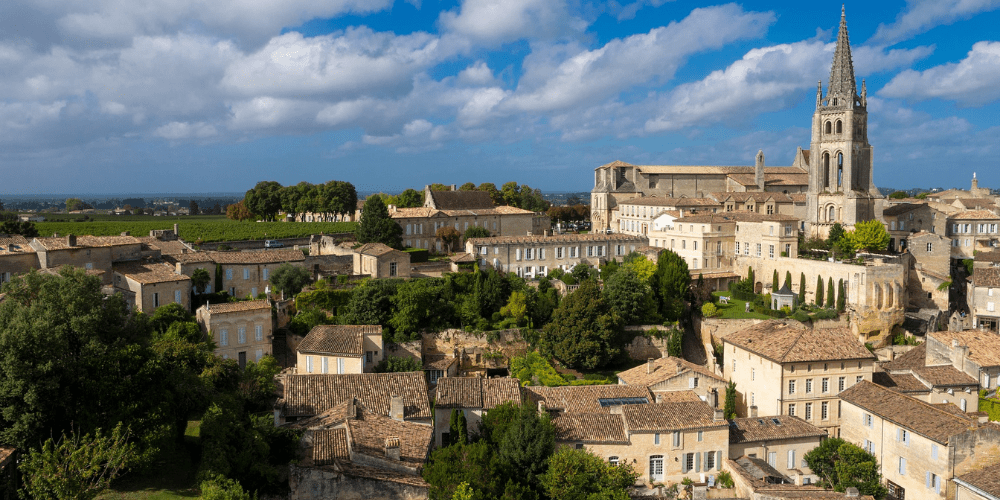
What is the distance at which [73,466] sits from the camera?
17766 millimetres

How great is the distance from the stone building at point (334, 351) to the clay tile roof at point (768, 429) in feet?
57.0

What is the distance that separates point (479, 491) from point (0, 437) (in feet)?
44.2

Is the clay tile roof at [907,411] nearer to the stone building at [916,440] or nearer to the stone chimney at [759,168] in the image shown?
the stone building at [916,440]

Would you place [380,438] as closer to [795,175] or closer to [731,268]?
[731,268]

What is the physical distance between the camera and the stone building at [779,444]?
29922 millimetres

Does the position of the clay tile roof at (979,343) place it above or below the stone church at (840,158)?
below

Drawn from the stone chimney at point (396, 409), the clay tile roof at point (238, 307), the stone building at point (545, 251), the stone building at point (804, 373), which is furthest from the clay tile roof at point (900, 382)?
the clay tile roof at point (238, 307)

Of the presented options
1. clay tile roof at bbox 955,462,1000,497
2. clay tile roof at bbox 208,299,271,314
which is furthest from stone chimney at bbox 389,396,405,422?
clay tile roof at bbox 955,462,1000,497

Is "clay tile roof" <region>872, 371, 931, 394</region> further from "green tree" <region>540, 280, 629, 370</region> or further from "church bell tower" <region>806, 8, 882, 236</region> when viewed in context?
"church bell tower" <region>806, 8, 882, 236</region>

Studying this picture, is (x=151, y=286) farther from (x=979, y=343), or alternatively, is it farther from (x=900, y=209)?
(x=900, y=209)

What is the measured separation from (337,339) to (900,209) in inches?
1953

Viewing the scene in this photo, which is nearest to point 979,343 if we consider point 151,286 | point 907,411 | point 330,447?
point 907,411

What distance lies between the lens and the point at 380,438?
24.7m

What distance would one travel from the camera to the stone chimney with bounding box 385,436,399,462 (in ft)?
76.4
